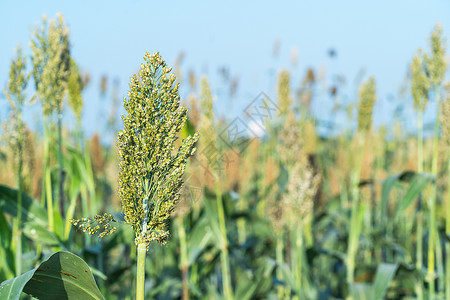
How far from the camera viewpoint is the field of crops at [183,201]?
1425 mm

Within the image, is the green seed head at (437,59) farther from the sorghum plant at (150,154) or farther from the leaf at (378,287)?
the sorghum plant at (150,154)

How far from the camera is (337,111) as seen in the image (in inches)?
305

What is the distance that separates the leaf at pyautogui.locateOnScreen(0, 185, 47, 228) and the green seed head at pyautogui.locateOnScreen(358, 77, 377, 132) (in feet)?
8.07

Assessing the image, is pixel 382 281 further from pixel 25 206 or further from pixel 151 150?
pixel 151 150

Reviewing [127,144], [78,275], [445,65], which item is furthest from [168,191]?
[445,65]

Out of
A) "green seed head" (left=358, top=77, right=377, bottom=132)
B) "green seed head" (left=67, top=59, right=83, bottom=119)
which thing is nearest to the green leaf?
"green seed head" (left=67, top=59, right=83, bottom=119)

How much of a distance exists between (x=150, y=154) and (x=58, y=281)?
53 cm

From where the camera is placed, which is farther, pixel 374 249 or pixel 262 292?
pixel 374 249

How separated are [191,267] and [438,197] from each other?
153 inches

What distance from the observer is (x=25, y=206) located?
2857 millimetres

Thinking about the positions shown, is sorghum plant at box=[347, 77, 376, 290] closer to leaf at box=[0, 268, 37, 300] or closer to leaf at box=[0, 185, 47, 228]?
leaf at box=[0, 185, 47, 228]

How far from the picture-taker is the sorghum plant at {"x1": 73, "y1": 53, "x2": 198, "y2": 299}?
139 cm

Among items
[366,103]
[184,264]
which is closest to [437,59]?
[366,103]

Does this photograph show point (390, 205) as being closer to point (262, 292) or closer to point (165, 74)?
point (262, 292)
